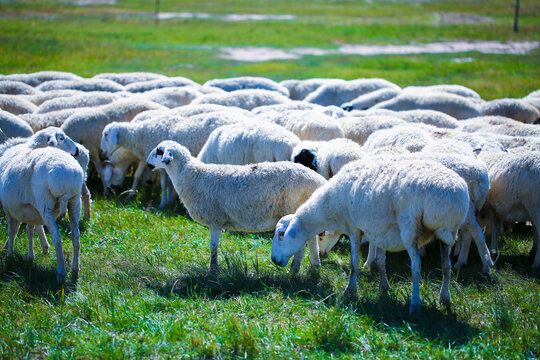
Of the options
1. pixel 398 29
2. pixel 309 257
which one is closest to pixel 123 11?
pixel 398 29

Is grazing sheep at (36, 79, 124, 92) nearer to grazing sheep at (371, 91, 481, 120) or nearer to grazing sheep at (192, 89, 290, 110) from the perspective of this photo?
grazing sheep at (192, 89, 290, 110)

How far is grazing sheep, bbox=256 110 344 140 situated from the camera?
960cm

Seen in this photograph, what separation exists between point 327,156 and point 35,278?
412 cm

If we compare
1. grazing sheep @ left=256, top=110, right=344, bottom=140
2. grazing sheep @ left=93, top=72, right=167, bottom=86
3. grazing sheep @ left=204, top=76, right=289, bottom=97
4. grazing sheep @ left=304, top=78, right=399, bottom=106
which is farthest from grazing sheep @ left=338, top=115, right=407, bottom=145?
grazing sheep @ left=93, top=72, right=167, bottom=86

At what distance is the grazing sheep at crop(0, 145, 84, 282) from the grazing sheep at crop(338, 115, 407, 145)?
5.27 m

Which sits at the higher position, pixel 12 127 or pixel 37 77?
pixel 37 77

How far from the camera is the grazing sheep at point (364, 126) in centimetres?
1023

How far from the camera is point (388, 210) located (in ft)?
18.7

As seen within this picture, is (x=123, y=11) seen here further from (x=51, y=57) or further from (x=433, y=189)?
(x=433, y=189)

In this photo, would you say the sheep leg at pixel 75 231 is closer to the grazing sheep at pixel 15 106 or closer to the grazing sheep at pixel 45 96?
the grazing sheep at pixel 15 106

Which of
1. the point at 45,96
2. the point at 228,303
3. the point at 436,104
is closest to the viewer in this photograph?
the point at 228,303

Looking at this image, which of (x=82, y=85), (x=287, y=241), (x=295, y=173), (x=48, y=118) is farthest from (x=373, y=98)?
(x=287, y=241)

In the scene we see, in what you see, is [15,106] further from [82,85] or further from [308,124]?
[308,124]

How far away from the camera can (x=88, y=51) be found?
28000 millimetres
